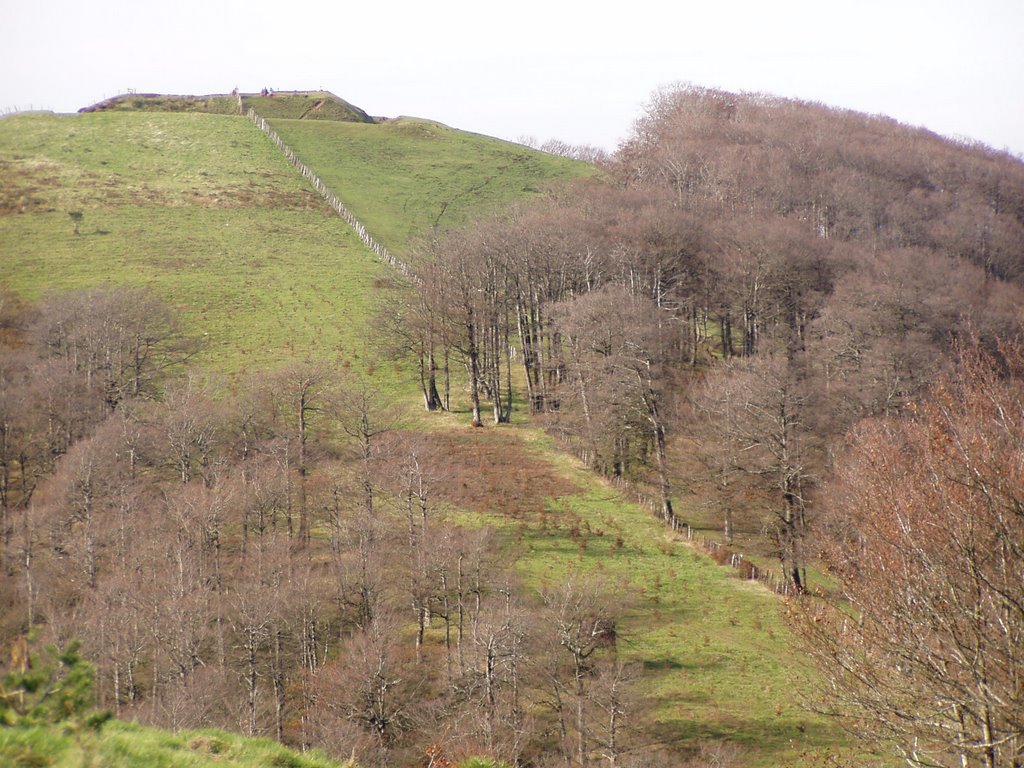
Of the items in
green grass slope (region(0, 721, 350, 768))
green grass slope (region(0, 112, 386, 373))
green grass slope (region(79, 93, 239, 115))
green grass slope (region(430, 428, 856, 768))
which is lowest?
green grass slope (region(430, 428, 856, 768))

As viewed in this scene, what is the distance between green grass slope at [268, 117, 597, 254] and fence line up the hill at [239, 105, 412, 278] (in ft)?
3.24

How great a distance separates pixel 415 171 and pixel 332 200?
1651 centimetres

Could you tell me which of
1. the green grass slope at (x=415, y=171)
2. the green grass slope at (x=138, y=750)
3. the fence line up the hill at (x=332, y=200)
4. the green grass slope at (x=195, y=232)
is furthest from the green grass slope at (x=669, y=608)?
the green grass slope at (x=415, y=171)

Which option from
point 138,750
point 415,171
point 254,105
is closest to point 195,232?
point 415,171

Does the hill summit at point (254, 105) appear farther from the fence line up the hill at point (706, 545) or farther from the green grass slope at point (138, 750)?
the green grass slope at point (138, 750)

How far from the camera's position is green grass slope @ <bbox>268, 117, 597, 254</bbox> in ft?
286

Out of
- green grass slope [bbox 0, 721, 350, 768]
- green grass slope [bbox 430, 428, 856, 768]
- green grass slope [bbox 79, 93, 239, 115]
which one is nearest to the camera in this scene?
green grass slope [bbox 0, 721, 350, 768]

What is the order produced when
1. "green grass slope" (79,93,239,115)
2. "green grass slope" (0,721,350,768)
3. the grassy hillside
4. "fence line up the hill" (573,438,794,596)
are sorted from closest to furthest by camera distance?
1. "green grass slope" (0,721,350,768)
2. the grassy hillside
3. "fence line up the hill" (573,438,794,596)
4. "green grass slope" (79,93,239,115)

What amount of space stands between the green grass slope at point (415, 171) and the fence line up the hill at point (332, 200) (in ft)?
3.24

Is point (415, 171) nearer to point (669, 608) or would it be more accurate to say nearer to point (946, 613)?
point (669, 608)

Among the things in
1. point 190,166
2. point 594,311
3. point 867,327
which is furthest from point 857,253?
point 190,166

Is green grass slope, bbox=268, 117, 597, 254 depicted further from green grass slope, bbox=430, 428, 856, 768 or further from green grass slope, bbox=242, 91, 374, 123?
green grass slope, bbox=430, 428, 856, 768

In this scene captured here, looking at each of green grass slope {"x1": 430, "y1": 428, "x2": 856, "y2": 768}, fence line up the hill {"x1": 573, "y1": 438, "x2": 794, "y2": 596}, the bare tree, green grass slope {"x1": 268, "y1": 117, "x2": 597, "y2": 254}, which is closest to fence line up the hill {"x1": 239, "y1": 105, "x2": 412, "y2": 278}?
green grass slope {"x1": 268, "y1": 117, "x2": 597, "y2": 254}

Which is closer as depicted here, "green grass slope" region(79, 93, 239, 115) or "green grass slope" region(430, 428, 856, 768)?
"green grass slope" region(430, 428, 856, 768)
